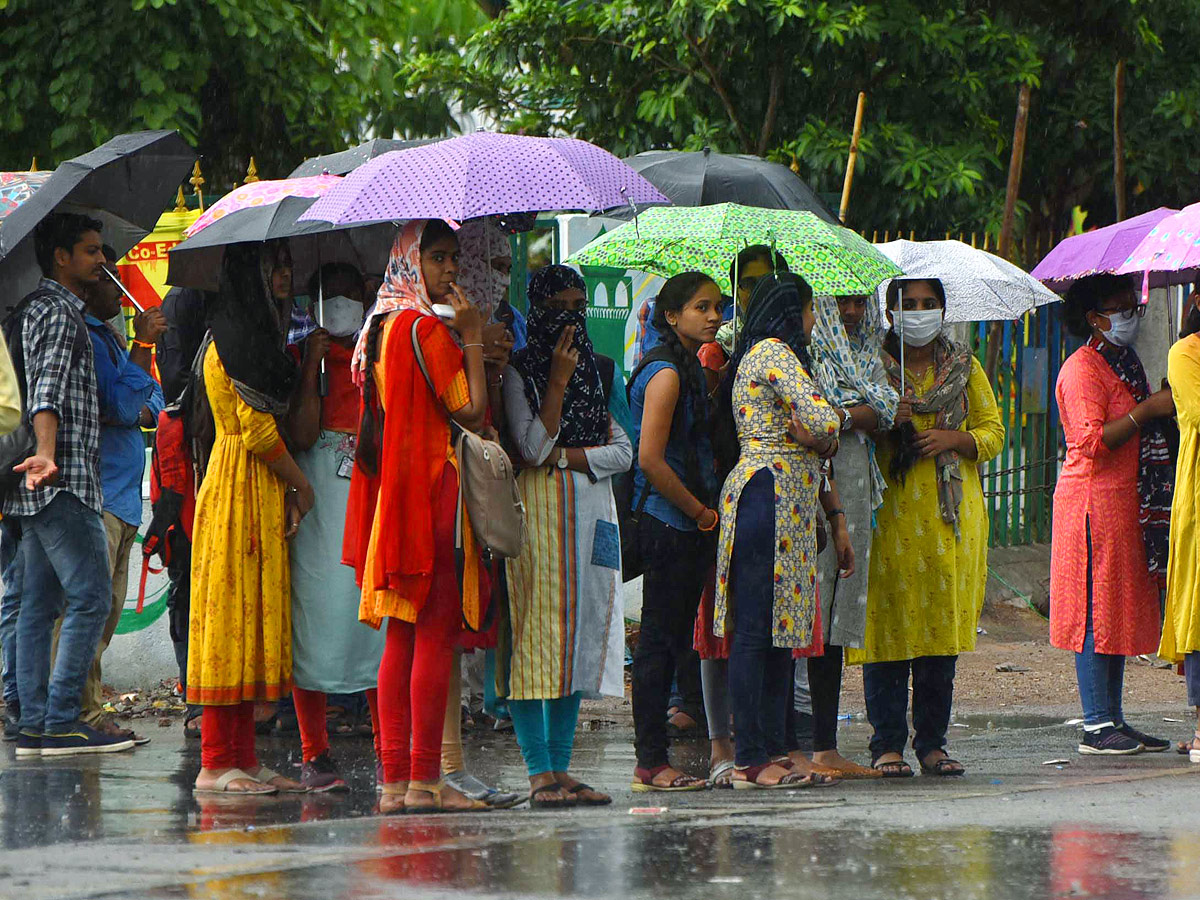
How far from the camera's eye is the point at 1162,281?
8.33 m

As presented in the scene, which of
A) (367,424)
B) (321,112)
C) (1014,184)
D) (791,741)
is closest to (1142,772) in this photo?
(791,741)

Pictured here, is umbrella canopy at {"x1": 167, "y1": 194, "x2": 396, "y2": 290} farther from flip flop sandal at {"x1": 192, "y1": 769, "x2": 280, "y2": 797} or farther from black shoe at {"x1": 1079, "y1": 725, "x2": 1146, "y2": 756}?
Result: black shoe at {"x1": 1079, "y1": 725, "x2": 1146, "y2": 756}

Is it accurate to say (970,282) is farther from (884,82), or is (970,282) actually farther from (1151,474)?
(884,82)

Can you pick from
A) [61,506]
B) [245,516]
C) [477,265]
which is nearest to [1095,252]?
[477,265]

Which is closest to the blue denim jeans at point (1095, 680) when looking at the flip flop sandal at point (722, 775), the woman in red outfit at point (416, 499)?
the flip flop sandal at point (722, 775)

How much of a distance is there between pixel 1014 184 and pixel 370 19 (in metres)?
7.19

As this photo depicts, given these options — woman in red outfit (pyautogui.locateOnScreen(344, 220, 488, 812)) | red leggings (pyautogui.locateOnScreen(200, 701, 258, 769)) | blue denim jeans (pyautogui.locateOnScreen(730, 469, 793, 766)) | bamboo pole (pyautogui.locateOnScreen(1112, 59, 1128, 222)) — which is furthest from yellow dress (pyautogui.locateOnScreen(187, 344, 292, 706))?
bamboo pole (pyautogui.locateOnScreen(1112, 59, 1128, 222))

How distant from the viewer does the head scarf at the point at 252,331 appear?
6227 mm

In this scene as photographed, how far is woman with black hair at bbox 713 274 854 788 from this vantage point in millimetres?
6387

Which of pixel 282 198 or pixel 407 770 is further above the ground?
pixel 282 198

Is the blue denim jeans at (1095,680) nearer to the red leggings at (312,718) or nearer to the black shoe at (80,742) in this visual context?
the red leggings at (312,718)

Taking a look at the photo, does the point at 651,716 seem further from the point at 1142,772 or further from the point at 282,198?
the point at 282,198

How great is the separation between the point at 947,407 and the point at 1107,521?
1.09 meters

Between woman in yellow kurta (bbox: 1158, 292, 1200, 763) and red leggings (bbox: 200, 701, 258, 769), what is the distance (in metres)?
3.75
